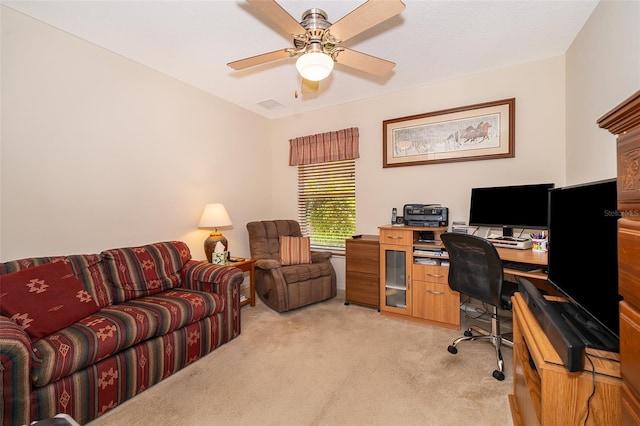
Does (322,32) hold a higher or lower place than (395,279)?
higher

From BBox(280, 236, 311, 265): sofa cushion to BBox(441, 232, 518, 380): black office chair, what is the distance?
1722mm

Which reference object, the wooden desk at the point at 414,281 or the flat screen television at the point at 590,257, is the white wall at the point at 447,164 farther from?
the flat screen television at the point at 590,257

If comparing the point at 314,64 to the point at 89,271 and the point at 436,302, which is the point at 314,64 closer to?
the point at 89,271

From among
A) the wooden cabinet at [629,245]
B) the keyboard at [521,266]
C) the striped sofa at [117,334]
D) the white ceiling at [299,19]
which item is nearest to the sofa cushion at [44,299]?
the striped sofa at [117,334]

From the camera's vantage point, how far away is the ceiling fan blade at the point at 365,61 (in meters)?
1.98

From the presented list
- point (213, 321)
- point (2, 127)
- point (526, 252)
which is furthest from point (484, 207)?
point (2, 127)

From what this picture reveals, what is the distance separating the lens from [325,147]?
12.9 ft

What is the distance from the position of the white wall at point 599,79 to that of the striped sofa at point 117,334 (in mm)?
2926

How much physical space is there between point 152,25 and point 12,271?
1.99 metres

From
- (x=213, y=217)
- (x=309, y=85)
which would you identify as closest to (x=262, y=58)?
(x=309, y=85)

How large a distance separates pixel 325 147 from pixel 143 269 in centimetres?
264

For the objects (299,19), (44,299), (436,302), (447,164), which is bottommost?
(436,302)

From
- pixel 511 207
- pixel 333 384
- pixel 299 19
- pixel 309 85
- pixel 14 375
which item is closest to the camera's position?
pixel 14 375

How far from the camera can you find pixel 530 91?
2.74m
